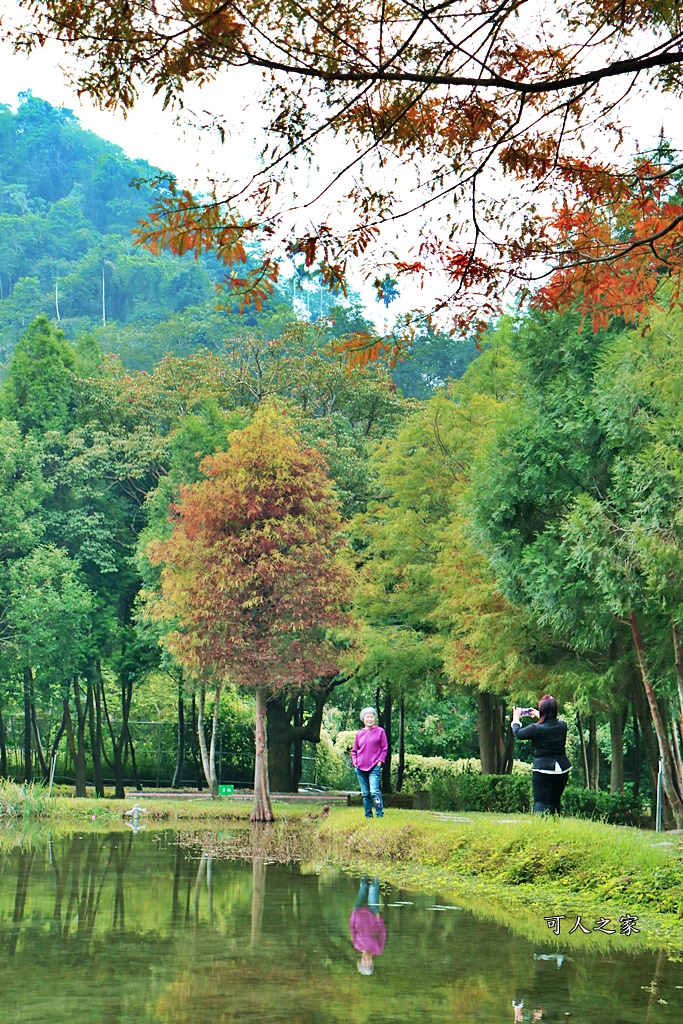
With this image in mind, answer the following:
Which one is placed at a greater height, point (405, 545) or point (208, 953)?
point (405, 545)

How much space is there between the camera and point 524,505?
2070 cm

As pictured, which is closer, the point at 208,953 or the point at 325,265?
the point at 325,265

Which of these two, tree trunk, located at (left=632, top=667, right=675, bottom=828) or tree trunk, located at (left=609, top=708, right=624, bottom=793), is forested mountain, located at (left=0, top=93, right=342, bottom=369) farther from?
tree trunk, located at (left=632, top=667, right=675, bottom=828)

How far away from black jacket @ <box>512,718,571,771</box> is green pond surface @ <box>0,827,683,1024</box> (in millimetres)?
2808

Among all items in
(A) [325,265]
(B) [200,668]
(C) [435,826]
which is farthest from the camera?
(B) [200,668]

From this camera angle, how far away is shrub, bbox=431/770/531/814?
23.2 m

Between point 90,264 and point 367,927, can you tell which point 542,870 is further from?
point 90,264

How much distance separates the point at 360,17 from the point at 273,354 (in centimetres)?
3692

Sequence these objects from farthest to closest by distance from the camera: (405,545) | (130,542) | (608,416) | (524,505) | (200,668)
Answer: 1. (130,542)
2. (405,545)
3. (200,668)
4. (524,505)
5. (608,416)

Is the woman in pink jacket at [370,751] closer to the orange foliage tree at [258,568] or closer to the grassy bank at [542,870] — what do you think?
the grassy bank at [542,870]

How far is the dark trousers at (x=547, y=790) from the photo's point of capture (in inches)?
560

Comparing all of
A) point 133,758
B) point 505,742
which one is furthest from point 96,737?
point 505,742

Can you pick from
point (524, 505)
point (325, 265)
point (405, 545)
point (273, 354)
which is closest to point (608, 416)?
point (524, 505)

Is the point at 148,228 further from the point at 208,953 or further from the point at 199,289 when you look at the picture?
the point at 199,289
